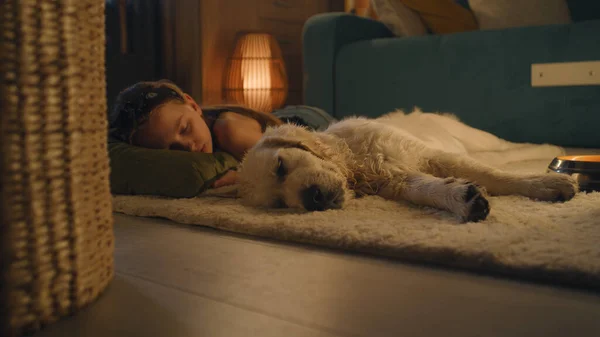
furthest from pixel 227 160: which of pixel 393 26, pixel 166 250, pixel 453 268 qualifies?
pixel 393 26

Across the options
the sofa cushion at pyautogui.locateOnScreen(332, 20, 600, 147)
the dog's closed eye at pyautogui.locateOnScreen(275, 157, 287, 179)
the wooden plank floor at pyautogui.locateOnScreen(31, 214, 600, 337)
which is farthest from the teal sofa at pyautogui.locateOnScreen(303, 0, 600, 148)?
the wooden plank floor at pyautogui.locateOnScreen(31, 214, 600, 337)

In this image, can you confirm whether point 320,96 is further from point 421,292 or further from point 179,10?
point 421,292

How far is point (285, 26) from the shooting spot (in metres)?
6.20

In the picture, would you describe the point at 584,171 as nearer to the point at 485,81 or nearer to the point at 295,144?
the point at 295,144

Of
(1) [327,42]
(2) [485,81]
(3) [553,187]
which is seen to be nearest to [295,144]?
(3) [553,187]

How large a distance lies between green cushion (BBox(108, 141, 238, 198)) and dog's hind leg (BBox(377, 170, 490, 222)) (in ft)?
2.72

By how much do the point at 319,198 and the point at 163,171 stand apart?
33.3 inches

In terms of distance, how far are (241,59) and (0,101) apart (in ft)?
15.3

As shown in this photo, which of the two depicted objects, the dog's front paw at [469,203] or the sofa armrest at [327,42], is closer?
the dog's front paw at [469,203]

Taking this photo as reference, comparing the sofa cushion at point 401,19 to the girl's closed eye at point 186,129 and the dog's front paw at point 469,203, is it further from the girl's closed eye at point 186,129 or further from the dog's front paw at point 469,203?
the dog's front paw at point 469,203

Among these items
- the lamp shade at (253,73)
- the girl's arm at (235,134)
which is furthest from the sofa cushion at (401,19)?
the girl's arm at (235,134)

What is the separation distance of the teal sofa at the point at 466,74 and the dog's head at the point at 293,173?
7.24 ft

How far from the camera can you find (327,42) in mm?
4652

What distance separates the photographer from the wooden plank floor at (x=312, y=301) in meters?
1.04
